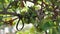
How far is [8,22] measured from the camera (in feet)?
2.43

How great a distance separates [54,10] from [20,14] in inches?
5.3

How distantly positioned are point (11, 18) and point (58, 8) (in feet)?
0.64

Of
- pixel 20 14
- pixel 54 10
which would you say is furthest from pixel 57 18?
pixel 20 14

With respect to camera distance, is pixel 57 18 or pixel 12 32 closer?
pixel 57 18

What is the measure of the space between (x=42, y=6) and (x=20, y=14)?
93 mm

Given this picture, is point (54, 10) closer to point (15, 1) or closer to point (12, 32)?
point (15, 1)

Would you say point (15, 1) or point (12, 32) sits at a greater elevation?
point (15, 1)

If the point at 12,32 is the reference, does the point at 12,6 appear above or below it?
above

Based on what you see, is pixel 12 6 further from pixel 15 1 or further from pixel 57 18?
pixel 57 18

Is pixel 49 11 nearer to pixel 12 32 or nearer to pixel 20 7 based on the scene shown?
pixel 20 7

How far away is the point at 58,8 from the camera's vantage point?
2.30 ft

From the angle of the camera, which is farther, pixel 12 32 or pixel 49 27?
pixel 12 32

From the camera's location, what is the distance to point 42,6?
708mm

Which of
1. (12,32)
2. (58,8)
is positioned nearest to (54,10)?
(58,8)
